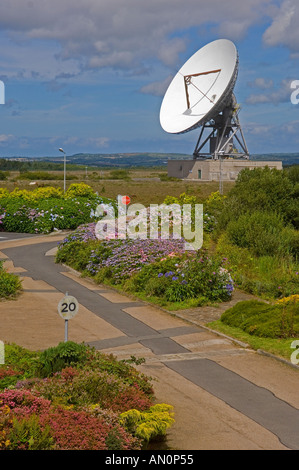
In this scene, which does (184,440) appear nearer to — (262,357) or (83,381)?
(83,381)

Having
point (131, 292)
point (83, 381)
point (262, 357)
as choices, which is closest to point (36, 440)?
point (83, 381)

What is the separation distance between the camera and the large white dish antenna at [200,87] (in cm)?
7112

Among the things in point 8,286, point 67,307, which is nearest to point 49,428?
point 67,307

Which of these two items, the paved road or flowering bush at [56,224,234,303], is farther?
flowering bush at [56,224,234,303]

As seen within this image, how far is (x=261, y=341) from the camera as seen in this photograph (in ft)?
47.3

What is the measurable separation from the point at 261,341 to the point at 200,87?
63676 millimetres

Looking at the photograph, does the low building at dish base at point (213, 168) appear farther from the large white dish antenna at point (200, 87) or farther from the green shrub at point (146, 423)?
the green shrub at point (146, 423)

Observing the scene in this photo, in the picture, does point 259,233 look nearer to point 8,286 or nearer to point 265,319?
point 265,319

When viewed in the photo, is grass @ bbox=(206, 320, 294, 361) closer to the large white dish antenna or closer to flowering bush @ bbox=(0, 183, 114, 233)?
flowering bush @ bbox=(0, 183, 114, 233)

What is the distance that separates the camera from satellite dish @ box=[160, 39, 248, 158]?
233ft

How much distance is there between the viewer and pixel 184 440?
892 cm

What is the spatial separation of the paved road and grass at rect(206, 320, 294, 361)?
289mm

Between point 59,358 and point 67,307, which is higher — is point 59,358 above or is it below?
below

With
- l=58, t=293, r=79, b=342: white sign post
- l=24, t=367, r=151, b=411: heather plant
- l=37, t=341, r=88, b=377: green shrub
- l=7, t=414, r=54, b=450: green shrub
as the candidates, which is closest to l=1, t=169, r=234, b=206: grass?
l=58, t=293, r=79, b=342: white sign post
